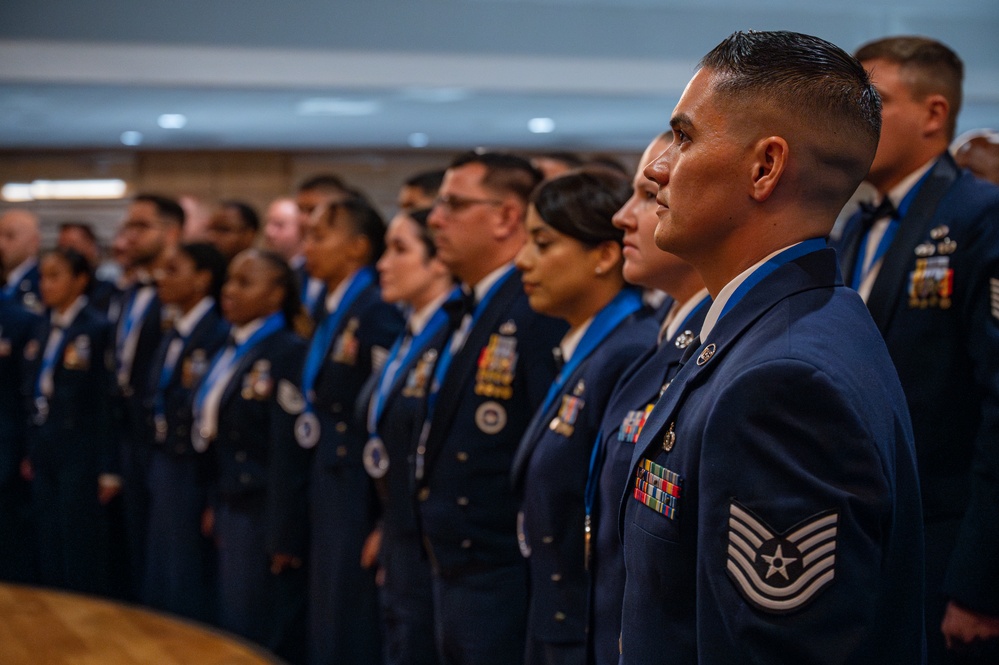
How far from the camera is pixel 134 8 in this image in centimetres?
545

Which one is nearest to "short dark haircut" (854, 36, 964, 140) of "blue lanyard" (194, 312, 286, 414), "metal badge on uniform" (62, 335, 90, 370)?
"blue lanyard" (194, 312, 286, 414)

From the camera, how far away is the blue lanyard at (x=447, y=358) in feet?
8.77

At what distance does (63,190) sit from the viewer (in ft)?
30.0

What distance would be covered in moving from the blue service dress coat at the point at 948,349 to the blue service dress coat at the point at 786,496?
31.1 inches

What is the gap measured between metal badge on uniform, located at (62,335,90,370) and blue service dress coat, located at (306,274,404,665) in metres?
2.04

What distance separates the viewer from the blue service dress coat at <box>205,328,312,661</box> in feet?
12.0

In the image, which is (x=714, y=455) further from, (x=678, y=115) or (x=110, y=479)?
(x=110, y=479)

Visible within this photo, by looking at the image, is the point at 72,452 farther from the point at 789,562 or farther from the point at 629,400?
the point at 789,562

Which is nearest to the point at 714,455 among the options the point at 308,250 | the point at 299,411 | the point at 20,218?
the point at 299,411

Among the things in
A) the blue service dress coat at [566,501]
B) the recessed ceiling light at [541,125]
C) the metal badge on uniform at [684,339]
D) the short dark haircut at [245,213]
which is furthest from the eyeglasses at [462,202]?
the recessed ceiling light at [541,125]

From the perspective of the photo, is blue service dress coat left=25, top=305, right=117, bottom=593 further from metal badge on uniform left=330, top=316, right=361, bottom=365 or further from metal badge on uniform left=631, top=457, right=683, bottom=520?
metal badge on uniform left=631, top=457, right=683, bottom=520

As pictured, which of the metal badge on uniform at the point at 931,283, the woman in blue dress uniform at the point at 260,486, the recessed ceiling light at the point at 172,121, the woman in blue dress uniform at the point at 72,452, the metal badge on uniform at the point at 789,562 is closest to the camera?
the metal badge on uniform at the point at 789,562

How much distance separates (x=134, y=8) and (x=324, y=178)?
1436 millimetres

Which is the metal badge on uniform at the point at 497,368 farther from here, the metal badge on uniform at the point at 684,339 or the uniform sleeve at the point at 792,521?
the uniform sleeve at the point at 792,521
